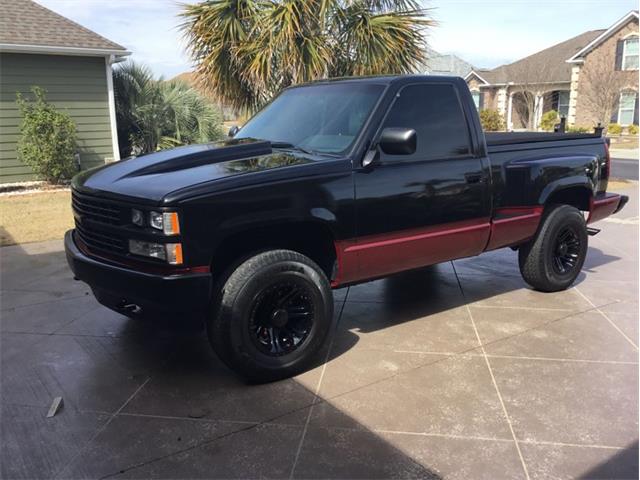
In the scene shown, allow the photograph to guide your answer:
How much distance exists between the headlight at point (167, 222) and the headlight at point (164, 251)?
82 millimetres

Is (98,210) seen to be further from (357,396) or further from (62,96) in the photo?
(62,96)

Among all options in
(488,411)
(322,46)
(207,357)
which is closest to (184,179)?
(207,357)

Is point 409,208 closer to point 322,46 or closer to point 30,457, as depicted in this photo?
point 30,457

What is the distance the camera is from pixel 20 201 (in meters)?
11.1

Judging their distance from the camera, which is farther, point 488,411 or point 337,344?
point 337,344

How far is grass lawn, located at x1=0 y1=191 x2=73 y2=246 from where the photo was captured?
8117mm

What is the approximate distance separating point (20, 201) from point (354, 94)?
30.2 ft

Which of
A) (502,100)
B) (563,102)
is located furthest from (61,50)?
(563,102)

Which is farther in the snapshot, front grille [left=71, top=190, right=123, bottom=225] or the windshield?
the windshield

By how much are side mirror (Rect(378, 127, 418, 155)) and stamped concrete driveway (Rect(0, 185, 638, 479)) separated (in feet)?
4.96

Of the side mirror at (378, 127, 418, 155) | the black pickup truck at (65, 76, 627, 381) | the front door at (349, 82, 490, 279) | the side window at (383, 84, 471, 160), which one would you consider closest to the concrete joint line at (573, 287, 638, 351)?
the black pickup truck at (65, 76, 627, 381)

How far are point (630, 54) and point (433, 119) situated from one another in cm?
3363

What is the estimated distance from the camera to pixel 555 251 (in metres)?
5.56

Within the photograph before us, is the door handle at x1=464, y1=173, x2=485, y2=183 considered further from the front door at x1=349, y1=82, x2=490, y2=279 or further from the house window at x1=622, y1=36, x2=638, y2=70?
the house window at x1=622, y1=36, x2=638, y2=70
